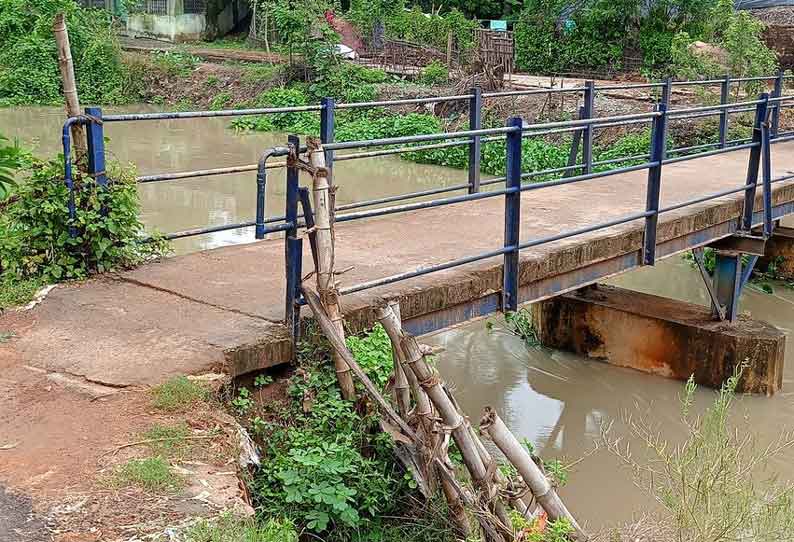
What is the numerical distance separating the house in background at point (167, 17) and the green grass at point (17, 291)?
33815mm

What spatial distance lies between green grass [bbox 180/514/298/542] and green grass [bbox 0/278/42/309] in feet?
7.79

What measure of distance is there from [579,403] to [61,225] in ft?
16.3

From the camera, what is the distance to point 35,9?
108 ft

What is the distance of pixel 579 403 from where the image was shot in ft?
27.9

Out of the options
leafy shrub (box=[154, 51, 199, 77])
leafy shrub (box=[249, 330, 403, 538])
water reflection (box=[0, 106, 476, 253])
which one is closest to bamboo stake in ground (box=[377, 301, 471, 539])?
leafy shrub (box=[249, 330, 403, 538])

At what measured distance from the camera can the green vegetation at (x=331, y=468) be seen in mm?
3947

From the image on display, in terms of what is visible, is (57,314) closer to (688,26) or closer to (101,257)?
(101,257)

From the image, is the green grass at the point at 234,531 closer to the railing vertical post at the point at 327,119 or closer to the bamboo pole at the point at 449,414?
the bamboo pole at the point at 449,414

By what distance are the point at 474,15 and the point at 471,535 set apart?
32863mm

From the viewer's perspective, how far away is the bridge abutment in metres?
8.41

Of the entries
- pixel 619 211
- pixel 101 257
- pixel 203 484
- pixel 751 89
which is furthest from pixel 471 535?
pixel 751 89

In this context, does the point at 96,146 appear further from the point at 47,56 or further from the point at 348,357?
the point at 47,56

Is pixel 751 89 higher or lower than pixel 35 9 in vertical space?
lower

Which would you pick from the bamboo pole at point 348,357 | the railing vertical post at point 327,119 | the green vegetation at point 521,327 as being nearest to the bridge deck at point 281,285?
the bamboo pole at point 348,357
